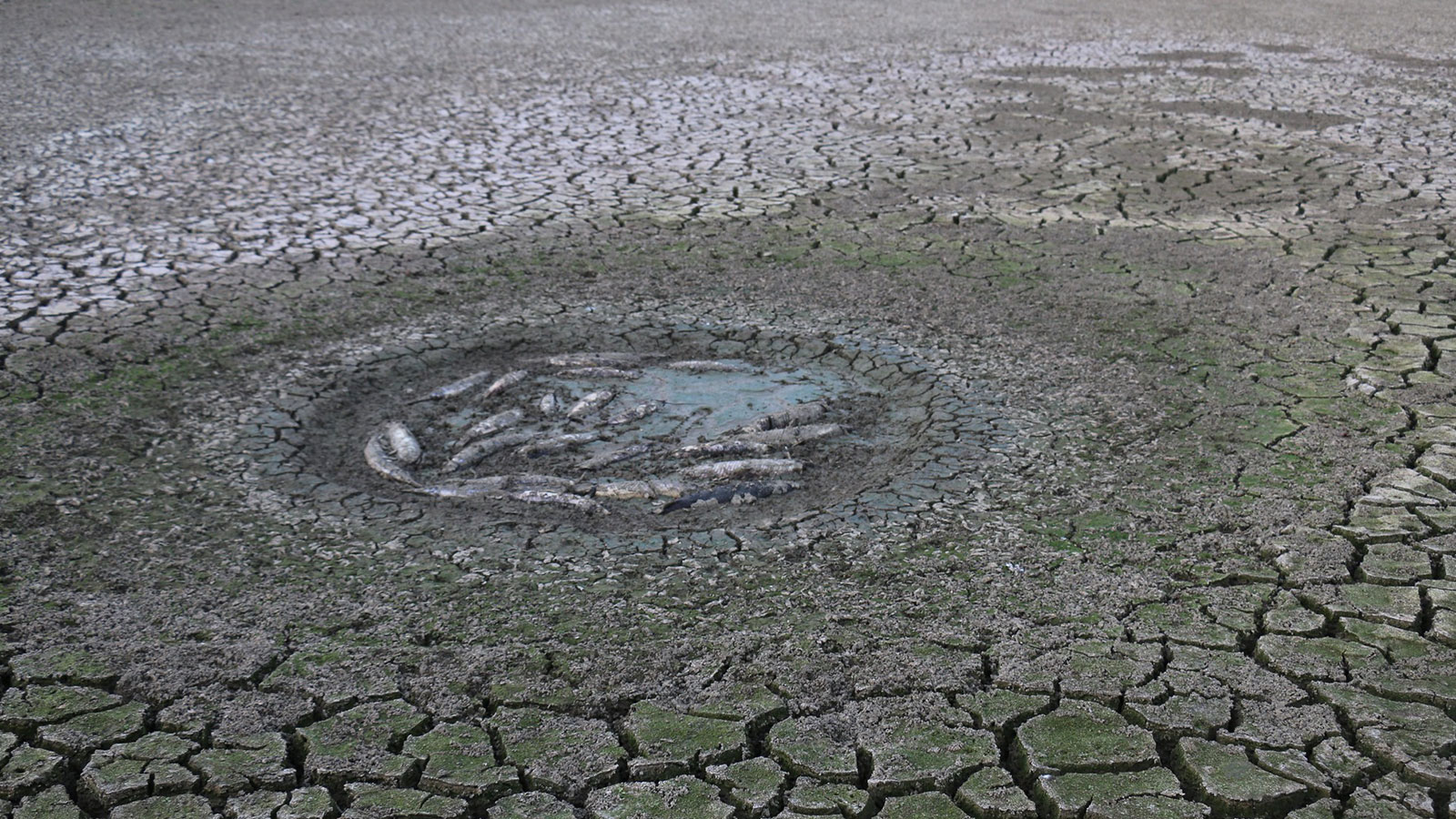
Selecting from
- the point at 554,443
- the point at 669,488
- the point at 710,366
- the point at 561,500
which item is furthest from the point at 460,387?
the point at 669,488

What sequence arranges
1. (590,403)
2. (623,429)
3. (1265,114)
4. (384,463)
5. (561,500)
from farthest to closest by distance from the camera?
1. (1265,114)
2. (590,403)
3. (623,429)
4. (384,463)
5. (561,500)

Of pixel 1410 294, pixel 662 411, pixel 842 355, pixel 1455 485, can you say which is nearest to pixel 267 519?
pixel 662 411

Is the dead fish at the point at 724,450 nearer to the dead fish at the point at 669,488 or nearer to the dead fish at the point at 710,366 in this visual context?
the dead fish at the point at 669,488

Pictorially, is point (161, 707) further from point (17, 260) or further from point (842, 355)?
point (17, 260)

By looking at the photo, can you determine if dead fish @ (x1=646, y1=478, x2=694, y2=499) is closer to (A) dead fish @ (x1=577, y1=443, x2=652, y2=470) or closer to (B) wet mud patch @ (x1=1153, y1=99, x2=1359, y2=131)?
(A) dead fish @ (x1=577, y1=443, x2=652, y2=470)

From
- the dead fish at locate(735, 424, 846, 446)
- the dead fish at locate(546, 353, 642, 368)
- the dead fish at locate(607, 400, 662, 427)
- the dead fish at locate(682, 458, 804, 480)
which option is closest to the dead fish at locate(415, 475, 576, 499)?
the dead fish at locate(682, 458, 804, 480)

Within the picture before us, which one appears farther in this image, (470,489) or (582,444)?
(582,444)

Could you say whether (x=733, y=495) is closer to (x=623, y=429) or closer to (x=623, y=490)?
(x=623, y=490)

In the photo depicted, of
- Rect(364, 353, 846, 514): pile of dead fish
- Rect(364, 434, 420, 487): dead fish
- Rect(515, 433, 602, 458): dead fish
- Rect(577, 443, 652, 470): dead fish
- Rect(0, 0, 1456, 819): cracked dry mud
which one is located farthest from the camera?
Rect(515, 433, 602, 458): dead fish
